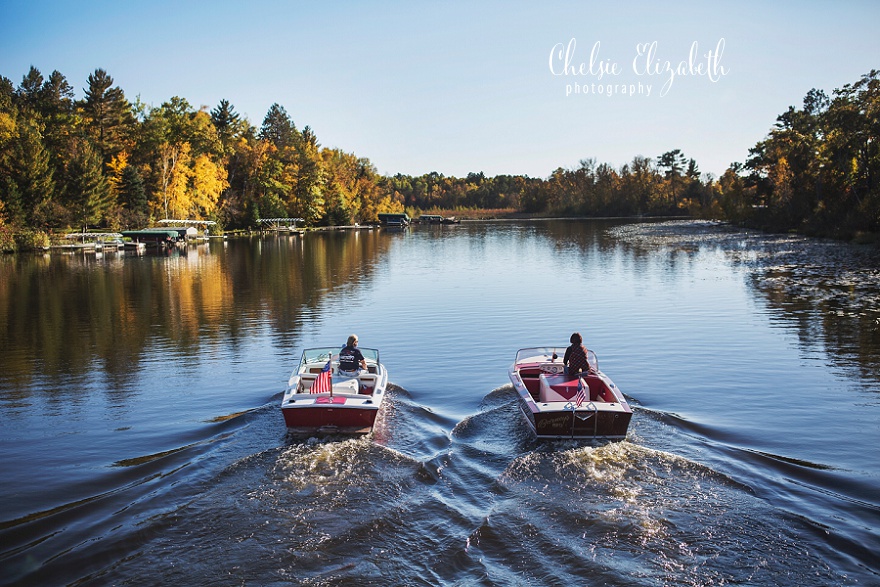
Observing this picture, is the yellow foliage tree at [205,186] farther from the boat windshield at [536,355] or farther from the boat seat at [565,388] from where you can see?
the boat seat at [565,388]

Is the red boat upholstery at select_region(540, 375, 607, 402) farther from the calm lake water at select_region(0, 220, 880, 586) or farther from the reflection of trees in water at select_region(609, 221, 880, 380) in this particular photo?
the reflection of trees in water at select_region(609, 221, 880, 380)

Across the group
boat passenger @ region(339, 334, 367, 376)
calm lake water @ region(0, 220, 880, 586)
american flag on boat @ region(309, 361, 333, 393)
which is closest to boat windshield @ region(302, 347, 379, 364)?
boat passenger @ region(339, 334, 367, 376)

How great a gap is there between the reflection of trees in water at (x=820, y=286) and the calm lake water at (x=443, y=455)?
253mm

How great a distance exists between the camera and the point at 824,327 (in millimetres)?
25359

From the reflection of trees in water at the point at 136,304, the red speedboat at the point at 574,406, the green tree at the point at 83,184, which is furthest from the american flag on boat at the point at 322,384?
the green tree at the point at 83,184

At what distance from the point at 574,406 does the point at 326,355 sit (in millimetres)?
6812

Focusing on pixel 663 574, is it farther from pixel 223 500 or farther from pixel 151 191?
pixel 151 191

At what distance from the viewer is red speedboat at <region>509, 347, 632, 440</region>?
12.5 meters

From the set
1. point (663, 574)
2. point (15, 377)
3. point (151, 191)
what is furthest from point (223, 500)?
point (151, 191)

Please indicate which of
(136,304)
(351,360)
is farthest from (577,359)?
(136,304)

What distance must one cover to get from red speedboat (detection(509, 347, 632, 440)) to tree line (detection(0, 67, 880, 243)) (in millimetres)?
52697

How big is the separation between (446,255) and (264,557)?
181 ft

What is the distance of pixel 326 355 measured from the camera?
16.7m

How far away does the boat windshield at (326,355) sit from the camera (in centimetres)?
1641
